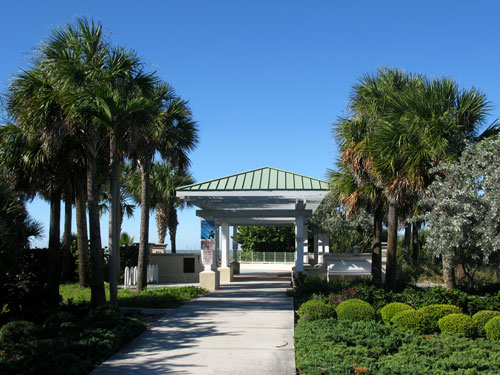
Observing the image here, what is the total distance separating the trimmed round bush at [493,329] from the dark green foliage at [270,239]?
37448 mm

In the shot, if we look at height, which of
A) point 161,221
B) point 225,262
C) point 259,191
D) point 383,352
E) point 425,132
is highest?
point 425,132

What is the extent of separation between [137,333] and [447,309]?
22.4ft

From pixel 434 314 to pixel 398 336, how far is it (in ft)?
6.49

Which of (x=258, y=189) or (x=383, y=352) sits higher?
(x=258, y=189)

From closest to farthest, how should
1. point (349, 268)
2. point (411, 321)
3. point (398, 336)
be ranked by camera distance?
point (398, 336), point (411, 321), point (349, 268)

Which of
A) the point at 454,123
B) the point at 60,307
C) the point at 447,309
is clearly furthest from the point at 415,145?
the point at 60,307

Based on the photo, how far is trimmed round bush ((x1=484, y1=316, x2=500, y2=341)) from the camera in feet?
35.6

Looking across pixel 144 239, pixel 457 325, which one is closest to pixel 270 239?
pixel 144 239

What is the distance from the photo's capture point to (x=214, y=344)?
10023 millimetres

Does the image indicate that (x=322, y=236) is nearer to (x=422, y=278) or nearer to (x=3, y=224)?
(x=422, y=278)

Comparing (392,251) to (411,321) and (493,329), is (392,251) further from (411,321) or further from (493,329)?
(493,329)

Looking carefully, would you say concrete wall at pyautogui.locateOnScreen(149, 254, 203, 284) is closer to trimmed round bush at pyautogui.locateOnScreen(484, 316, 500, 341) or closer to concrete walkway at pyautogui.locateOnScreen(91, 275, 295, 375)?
concrete walkway at pyautogui.locateOnScreen(91, 275, 295, 375)

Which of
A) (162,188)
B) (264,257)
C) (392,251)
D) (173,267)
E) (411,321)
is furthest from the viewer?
(264,257)

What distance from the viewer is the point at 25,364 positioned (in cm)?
798
